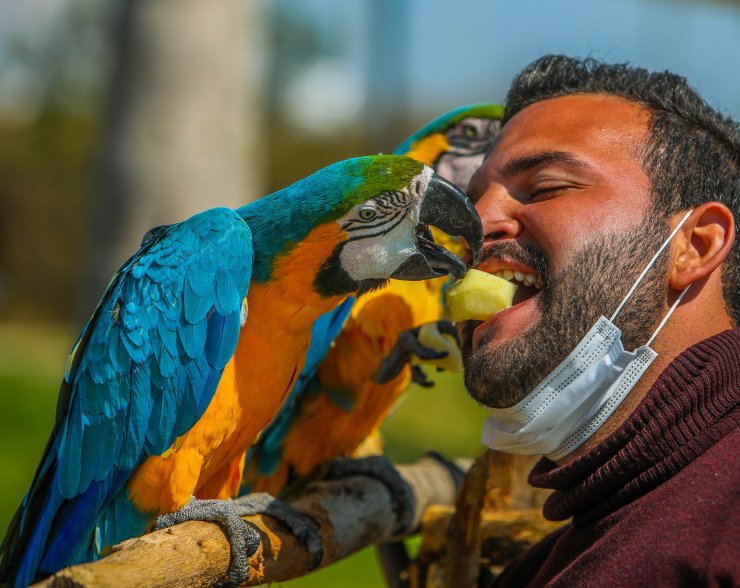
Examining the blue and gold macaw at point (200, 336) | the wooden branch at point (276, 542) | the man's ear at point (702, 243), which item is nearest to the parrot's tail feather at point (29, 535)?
the blue and gold macaw at point (200, 336)

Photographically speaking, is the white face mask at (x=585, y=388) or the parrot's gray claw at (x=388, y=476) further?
the parrot's gray claw at (x=388, y=476)

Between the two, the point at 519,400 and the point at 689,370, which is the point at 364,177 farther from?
the point at 689,370

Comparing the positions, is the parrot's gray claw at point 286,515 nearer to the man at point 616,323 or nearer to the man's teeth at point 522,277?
the man at point 616,323

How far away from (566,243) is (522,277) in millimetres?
137

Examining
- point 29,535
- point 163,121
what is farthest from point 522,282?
point 163,121

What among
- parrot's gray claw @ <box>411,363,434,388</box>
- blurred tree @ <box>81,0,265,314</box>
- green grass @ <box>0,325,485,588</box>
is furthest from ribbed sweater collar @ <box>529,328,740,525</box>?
blurred tree @ <box>81,0,265,314</box>

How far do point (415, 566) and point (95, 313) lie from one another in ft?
4.08

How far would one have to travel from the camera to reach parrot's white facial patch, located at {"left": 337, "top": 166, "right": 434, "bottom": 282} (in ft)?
6.40

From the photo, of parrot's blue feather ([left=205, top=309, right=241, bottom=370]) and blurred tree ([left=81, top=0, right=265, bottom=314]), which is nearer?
parrot's blue feather ([left=205, top=309, right=241, bottom=370])

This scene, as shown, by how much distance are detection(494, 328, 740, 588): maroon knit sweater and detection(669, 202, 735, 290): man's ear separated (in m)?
0.16

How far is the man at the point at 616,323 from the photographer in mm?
1567

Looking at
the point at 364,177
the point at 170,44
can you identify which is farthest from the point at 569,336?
the point at 170,44

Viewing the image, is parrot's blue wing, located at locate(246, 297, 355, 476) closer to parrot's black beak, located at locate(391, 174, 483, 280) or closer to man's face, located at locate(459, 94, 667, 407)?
parrot's black beak, located at locate(391, 174, 483, 280)

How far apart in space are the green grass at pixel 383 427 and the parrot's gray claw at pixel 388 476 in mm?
2124
